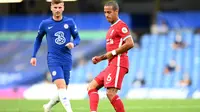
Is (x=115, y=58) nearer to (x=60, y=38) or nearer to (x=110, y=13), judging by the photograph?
(x=110, y=13)

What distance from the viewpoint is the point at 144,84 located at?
22.5 m

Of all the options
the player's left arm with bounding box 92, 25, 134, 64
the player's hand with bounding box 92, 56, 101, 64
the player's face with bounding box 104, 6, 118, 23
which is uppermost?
the player's face with bounding box 104, 6, 118, 23

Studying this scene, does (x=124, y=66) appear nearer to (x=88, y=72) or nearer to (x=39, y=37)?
(x=39, y=37)

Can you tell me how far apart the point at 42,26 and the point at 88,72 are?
500 inches

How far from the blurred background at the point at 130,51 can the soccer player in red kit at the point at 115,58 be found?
11.7 meters

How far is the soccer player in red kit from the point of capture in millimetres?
9812

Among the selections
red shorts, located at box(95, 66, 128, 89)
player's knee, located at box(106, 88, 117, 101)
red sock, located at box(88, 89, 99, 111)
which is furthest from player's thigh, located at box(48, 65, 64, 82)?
player's knee, located at box(106, 88, 117, 101)

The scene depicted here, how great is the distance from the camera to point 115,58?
32.5ft

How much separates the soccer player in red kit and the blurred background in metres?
11.7

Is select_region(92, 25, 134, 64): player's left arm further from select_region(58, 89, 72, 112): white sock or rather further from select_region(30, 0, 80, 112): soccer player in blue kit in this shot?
select_region(58, 89, 72, 112): white sock

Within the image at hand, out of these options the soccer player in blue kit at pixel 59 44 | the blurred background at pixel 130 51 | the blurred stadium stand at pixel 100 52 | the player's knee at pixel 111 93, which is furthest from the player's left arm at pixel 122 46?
the blurred stadium stand at pixel 100 52

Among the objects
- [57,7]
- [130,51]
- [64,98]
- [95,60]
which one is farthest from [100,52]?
[95,60]

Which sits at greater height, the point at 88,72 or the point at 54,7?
the point at 54,7

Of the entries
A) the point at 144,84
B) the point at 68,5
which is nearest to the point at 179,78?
the point at 144,84
